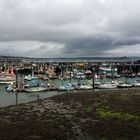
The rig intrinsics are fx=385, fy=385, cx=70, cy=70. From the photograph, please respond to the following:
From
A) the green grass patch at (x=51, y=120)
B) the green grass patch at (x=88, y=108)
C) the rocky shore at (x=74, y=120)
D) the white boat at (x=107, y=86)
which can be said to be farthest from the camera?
the white boat at (x=107, y=86)

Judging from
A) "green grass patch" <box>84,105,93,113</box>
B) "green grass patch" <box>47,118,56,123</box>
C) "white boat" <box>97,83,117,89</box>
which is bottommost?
"white boat" <box>97,83,117,89</box>

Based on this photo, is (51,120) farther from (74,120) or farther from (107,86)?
(107,86)

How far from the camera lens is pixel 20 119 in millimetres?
32125

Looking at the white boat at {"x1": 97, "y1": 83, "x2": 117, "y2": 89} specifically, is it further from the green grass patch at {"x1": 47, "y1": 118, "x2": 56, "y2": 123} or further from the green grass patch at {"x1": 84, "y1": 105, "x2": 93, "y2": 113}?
the green grass patch at {"x1": 47, "y1": 118, "x2": 56, "y2": 123}

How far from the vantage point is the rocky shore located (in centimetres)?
2647

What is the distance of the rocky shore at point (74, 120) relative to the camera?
26.5 meters

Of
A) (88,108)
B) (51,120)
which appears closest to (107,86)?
(88,108)

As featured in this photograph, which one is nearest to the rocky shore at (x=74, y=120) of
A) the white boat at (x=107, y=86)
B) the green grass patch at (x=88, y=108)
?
the green grass patch at (x=88, y=108)

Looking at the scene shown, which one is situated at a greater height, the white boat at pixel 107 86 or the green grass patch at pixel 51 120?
the green grass patch at pixel 51 120

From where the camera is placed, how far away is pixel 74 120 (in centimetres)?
3161

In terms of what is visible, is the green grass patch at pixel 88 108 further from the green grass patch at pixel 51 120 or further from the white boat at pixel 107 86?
the white boat at pixel 107 86

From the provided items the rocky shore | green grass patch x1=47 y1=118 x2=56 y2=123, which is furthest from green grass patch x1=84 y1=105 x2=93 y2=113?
green grass patch x1=47 y1=118 x2=56 y2=123

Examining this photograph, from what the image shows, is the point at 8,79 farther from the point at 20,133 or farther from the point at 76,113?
the point at 20,133

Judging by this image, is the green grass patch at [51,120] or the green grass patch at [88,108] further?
the green grass patch at [88,108]
